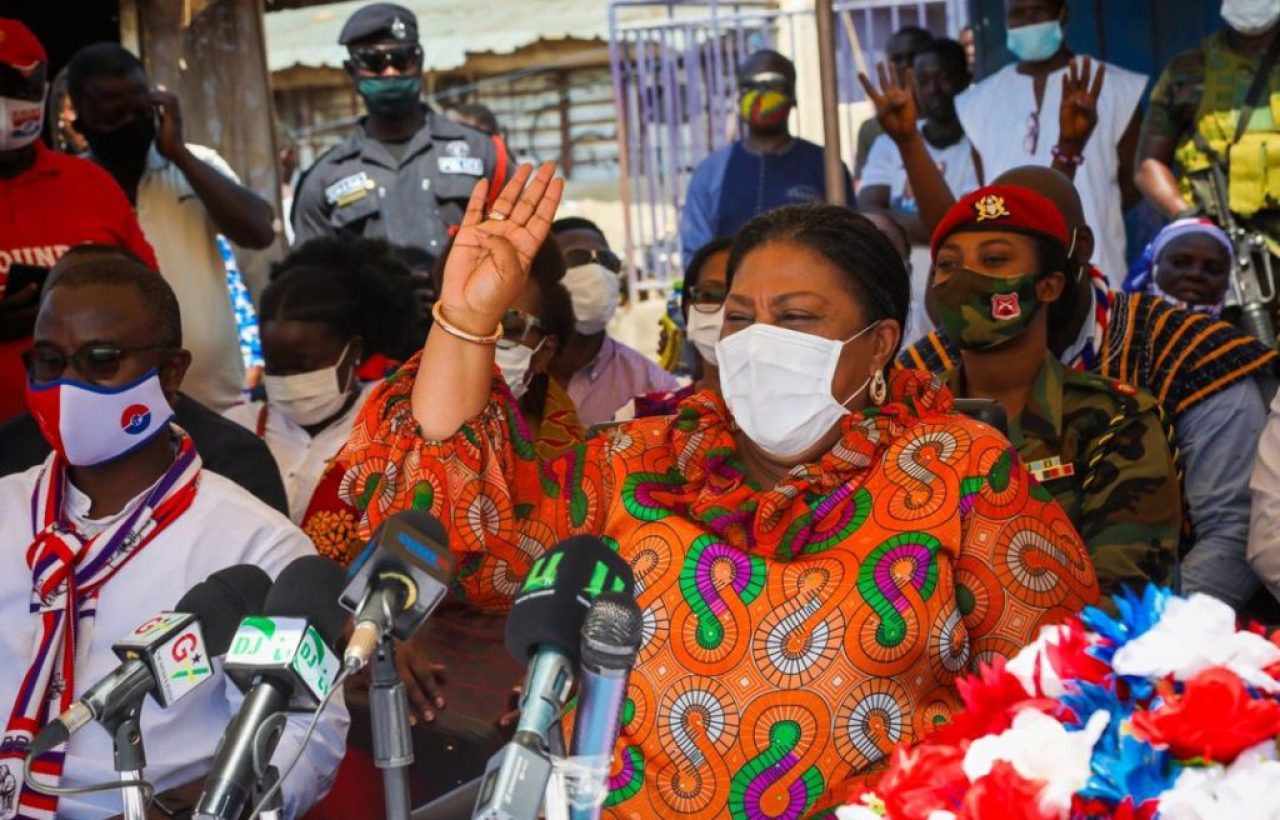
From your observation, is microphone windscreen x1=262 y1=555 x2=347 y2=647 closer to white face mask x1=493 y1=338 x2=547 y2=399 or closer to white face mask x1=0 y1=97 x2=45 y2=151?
white face mask x1=493 y1=338 x2=547 y2=399

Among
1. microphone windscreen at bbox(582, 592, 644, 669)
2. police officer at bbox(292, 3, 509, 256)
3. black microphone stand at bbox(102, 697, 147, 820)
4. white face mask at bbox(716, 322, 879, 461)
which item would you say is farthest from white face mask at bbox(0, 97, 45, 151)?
microphone windscreen at bbox(582, 592, 644, 669)

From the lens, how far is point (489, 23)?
17172mm

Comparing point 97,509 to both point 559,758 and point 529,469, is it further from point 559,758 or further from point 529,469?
point 559,758

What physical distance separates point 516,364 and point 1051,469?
133 cm

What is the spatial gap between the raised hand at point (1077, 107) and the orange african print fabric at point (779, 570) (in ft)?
11.2

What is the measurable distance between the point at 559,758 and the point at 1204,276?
5130 millimetres

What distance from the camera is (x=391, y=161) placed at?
7.17 m

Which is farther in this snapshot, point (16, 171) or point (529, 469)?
point (16, 171)

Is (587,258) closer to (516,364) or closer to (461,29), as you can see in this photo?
(516,364)

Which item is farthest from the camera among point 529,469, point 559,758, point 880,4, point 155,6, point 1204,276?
point 880,4

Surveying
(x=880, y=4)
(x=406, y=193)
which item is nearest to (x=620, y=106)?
(x=880, y=4)

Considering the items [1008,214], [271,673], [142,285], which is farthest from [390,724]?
[1008,214]

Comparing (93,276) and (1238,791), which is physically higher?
(93,276)

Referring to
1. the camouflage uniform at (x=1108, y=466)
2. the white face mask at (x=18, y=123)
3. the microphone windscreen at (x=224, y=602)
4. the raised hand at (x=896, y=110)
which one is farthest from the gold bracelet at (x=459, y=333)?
the raised hand at (x=896, y=110)
